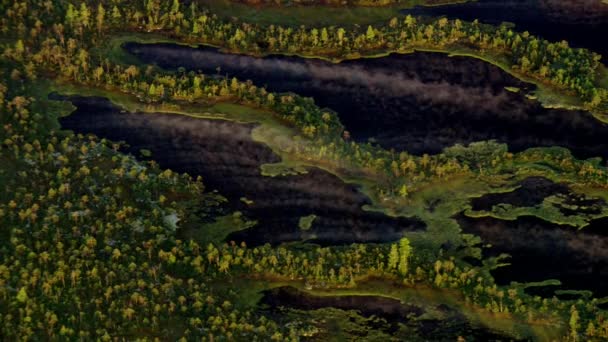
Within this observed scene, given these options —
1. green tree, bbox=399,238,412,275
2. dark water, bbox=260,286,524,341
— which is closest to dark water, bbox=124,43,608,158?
green tree, bbox=399,238,412,275

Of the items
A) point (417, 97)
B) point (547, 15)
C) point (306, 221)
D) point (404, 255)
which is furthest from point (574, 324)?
point (547, 15)

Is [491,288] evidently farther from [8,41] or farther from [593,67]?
[8,41]

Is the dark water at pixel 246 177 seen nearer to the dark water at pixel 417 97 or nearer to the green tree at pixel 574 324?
the dark water at pixel 417 97

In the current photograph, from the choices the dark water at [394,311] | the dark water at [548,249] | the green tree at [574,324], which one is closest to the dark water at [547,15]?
the dark water at [548,249]

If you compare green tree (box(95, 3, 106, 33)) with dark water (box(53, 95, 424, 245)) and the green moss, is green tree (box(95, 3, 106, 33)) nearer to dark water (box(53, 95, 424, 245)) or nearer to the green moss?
dark water (box(53, 95, 424, 245))

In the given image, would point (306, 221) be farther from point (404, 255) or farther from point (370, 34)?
point (370, 34)

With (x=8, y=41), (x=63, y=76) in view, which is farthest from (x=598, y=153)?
(x=8, y=41)
